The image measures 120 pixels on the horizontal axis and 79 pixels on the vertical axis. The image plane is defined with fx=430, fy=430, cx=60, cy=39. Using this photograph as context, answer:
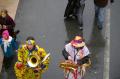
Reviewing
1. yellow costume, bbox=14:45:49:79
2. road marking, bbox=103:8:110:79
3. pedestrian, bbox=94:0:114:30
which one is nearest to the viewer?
yellow costume, bbox=14:45:49:79

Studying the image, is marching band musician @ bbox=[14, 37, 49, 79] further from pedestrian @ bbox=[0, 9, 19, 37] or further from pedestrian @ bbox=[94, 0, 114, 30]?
pedestrian @ bbox=[94, 0, 114, 30]

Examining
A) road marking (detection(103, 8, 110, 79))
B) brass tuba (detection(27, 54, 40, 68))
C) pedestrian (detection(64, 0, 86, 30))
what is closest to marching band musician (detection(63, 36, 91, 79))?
brass tuba (detection(27, 54, 40, 68))

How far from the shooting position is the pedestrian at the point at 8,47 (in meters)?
12.6

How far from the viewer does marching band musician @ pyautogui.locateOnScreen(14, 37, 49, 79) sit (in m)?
11.1

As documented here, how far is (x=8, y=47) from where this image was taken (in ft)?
42.0

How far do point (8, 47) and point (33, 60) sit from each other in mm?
1760

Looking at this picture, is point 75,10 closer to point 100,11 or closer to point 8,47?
point 100,11

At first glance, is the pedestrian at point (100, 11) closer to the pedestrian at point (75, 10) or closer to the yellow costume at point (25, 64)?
the pedestrian at point (75, 10)

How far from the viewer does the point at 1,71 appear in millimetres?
12977

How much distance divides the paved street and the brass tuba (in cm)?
157

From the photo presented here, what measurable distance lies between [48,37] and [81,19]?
4.11 feet

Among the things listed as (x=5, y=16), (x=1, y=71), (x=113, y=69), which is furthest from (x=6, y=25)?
(x=113, y=69)

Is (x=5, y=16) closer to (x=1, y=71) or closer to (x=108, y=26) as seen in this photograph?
(x=1, y=71)

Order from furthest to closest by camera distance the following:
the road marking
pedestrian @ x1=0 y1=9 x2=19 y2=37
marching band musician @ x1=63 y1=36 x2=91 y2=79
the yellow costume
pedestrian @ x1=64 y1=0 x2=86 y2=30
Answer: pedestrian @ x1=64 y1=0 x2=86 y2=30
pedestrian @ x1=0 y1=9 x2=19 y2=37
the road marking
the yellow costume
marching band musician @ x1=63 y1=36 x2=91 y2=79
